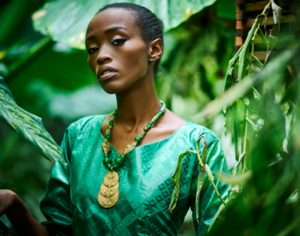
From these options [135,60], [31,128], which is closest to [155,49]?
[135,60]

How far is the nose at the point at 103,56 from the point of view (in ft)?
2.13

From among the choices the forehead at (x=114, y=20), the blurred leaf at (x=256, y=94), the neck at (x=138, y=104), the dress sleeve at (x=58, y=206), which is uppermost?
the forehead at (x=114, y=20)

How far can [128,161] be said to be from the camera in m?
0.68

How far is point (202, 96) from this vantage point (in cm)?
143

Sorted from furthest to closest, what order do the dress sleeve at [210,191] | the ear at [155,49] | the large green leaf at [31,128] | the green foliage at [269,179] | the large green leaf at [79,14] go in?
1. the large green leaf at [79,14]
2. the ear at [155,49]
3. the dress sleeve at [210,191]
4. the large green leaf at [31,128]
5. the green foliage at [269,179]

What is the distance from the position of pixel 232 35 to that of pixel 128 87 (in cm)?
80

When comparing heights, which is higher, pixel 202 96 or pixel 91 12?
pixel 91 12

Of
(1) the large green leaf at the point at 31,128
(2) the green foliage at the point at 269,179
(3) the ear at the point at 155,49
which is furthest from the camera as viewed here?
(3) the ear at the point at 155,49

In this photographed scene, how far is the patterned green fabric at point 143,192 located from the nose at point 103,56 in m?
0.20

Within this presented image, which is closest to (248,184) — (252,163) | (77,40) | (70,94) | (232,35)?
(252,163)

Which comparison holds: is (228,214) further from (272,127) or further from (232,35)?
(232,35)

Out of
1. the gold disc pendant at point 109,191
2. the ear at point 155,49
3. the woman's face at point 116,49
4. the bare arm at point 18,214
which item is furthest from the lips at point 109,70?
the bare arm at point 18,214

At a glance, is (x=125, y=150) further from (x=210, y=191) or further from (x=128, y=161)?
(x=210, y=191)

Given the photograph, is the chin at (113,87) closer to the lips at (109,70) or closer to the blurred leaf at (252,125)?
the lips at (109,70)
